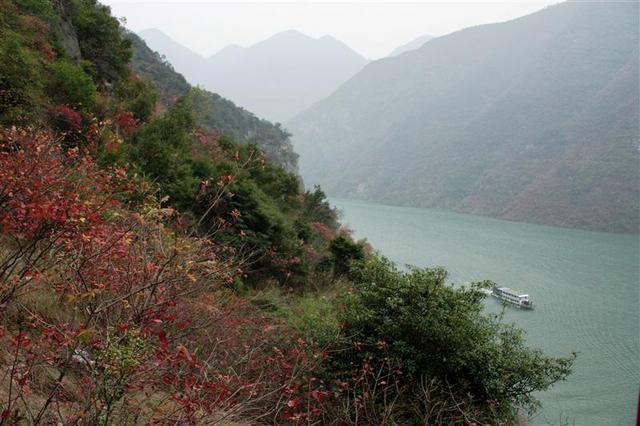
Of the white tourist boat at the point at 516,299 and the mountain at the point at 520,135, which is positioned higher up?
the mountain at the point at 520,135

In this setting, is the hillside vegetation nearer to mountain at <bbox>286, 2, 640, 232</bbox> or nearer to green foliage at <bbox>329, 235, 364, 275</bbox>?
green foliage at <bbox>329, 235, 364, 275</bbox>

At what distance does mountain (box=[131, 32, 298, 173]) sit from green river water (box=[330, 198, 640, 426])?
1186 cm

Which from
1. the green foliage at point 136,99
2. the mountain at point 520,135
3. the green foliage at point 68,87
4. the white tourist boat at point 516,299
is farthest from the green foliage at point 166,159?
the mountain at point 520,135

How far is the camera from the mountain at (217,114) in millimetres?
34237

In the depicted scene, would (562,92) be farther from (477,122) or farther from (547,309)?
(547,309)

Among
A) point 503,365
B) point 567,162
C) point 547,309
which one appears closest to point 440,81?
point 567,162

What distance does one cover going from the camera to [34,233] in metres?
3.87

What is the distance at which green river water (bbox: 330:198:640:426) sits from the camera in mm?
17406

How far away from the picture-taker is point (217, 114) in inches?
1684

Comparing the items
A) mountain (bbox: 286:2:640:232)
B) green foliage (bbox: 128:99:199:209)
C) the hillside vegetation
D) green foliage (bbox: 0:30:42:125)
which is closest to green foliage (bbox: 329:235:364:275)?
the hillside vegetation

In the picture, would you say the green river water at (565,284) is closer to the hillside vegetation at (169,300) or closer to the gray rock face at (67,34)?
the hillside vegetation at (169,300)

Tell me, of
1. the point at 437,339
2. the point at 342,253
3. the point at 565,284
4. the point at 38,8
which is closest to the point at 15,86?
the point at 38,8

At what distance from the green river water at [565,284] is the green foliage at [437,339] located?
2.62m

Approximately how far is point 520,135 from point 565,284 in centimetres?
9536
